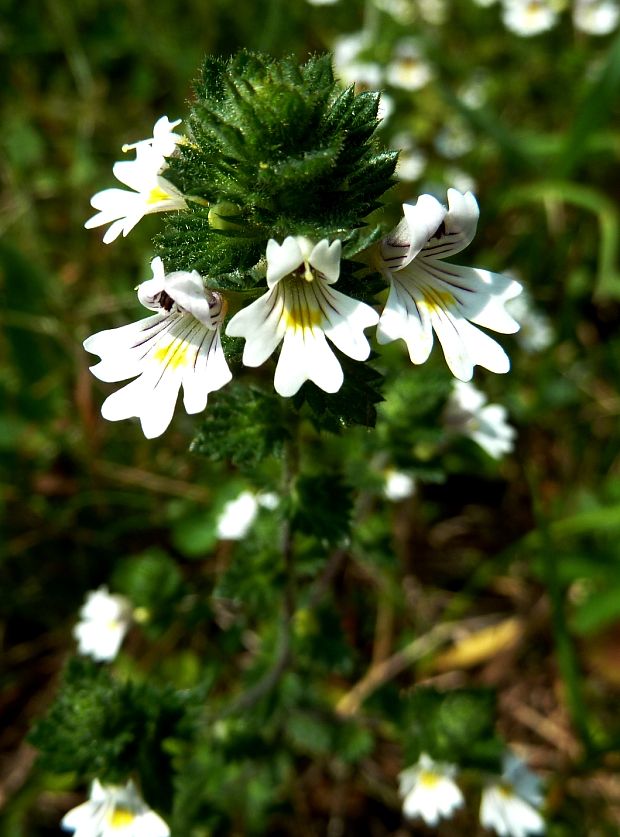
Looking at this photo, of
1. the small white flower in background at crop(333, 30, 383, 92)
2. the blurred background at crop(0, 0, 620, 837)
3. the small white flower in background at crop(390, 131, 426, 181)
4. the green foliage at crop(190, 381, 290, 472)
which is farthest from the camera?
the small white flower in background at crop(333, 30, 383, 92)

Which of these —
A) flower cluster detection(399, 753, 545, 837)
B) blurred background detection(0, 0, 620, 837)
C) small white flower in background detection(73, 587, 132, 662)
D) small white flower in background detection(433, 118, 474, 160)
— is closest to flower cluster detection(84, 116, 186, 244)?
blurred background detection(0, 0, 620, 837)

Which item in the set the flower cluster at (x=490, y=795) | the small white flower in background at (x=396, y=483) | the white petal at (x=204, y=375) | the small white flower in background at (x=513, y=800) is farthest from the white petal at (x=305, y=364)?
the small white flower in background at (x=513, y=800)

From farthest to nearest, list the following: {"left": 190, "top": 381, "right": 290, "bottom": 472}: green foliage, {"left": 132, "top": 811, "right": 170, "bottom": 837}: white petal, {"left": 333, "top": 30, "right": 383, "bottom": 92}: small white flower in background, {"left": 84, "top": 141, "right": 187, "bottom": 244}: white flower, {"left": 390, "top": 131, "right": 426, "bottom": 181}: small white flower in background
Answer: {"left": 333, "top": 30, "right": 383, "bottom": 92}: small white flower in background → {"left": 390, "top": 131, "right": 426, "bottom": 181}: small white flower in background → {"left": 132, "top": 811, "right": 170, "bottom": 837}: white petal → {"left": 190, "top": 381, "right": 290, "bottom": 472}: green foliage → {"left": 84, "top": 141, "right": 187, "bottom": 244}: white flower

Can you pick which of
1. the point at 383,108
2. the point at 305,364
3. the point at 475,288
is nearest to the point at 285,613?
the point at 305,364

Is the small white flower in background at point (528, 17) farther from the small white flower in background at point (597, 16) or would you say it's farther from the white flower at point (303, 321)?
the white flower at point (303, 321)

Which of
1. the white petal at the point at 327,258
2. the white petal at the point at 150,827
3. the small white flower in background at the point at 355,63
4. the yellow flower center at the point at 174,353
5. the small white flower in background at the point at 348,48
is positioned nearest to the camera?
the white petal at the point at 327,258

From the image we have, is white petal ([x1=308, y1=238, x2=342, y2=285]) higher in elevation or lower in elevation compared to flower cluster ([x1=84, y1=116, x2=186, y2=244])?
lower

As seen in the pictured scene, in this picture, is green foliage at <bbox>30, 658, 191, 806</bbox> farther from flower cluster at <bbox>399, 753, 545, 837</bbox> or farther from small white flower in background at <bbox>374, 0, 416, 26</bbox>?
small white flower in background at <bbox>374, 0, 416, 26</bbox>

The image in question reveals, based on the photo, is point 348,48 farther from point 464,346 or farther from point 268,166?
point 464,346
